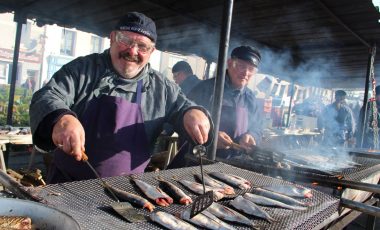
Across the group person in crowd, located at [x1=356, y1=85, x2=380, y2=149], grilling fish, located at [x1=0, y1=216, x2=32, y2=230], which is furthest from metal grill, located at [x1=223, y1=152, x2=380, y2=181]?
person in crowd, located at [x1=356, y1=85, x2=380, y2=149]

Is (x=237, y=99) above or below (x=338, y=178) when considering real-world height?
above

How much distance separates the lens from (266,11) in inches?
188

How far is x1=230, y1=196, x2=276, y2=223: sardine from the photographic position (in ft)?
5.85

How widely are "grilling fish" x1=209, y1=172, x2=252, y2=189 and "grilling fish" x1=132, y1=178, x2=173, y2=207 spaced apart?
0.57m

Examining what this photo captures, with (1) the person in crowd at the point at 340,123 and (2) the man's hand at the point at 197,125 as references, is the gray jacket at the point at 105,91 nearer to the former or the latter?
(2) the man's hand at the point at 197,125

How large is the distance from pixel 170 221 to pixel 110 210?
0.31 meters

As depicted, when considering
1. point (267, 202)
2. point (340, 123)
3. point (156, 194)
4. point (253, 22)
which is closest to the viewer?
A: point (156, 194)

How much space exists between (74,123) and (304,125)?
14.7 metres

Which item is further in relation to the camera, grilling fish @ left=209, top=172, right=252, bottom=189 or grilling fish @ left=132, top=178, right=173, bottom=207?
grilling fish @ left=209, top=172, right=252, bottom=189

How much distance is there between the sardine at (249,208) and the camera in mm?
1782

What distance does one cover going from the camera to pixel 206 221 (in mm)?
1589

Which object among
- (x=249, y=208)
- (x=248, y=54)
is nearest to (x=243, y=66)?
(x=248, y=54)

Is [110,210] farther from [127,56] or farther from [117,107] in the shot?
[127,56]

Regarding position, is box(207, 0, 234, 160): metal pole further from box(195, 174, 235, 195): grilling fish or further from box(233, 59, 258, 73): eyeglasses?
box(233, 59, 258, 73): eyeglasses
